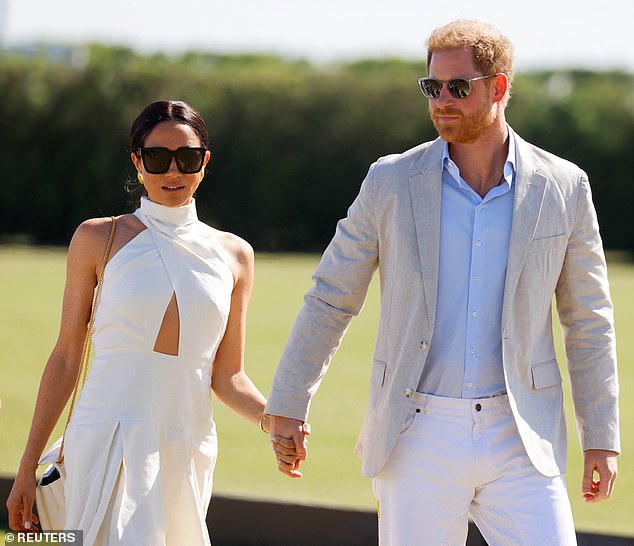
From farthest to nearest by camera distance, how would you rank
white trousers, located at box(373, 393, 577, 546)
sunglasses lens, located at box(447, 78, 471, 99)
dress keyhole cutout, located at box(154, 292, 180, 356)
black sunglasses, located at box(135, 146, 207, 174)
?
black sunglasses, located at box(135, 146, 207, 174), dress keyhole cutout, located at box(154, 292, 180, 356), sunglasses lens, located at box(447, 78, 471, 99), white trousers, located at box(373, 393, 577, 546)

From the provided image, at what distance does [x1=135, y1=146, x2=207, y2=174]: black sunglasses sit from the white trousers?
0.99 meters

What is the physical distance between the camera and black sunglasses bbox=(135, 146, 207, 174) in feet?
11.9

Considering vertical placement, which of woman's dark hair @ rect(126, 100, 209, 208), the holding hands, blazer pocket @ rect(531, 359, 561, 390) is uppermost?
woman's dark hair @ rect(126, 100, 209, 208)

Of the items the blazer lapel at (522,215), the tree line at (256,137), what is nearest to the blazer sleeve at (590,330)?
the blazer lapel at (522,215)

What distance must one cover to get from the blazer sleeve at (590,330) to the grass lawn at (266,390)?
1561mm

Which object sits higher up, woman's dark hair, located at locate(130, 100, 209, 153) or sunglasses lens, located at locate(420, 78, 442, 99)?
sunglasses lens, located at locate(420, 78, 442, 99)

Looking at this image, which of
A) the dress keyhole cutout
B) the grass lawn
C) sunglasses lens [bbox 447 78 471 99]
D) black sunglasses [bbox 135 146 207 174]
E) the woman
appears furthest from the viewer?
the grass lawn

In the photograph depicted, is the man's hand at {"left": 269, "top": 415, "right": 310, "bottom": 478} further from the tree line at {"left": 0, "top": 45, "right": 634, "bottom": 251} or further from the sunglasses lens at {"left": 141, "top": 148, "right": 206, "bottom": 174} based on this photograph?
the tree line at {"left": 0, "top": 45, "right": 634, "bottom": 251}

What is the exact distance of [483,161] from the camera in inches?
134

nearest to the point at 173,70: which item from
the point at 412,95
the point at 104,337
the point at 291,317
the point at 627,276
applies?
the point at 412,95

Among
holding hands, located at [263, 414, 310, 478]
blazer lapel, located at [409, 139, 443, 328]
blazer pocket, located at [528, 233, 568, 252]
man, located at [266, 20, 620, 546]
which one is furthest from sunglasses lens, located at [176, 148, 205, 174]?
blazer pocket, located at [528, 233, 568, 252]

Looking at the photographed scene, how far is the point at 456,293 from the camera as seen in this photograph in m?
3.26

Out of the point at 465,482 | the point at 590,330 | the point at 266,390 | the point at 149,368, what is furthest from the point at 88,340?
the point at 266,390

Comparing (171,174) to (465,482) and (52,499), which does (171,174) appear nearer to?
(52,499)
